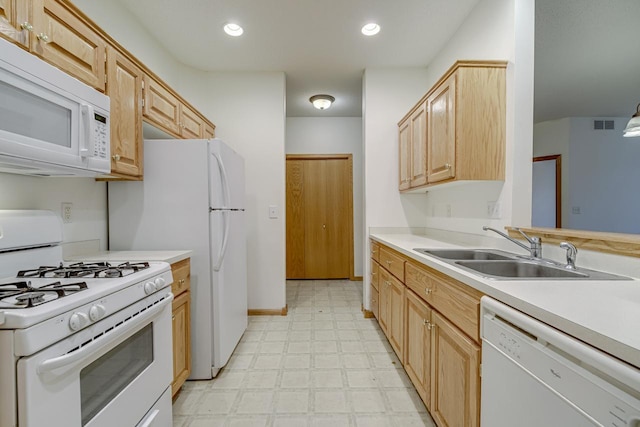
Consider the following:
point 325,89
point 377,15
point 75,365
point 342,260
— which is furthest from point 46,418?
point 342,260

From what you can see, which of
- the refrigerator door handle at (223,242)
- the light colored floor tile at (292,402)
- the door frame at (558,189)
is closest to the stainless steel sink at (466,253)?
the light colored floor tile at (292,402)

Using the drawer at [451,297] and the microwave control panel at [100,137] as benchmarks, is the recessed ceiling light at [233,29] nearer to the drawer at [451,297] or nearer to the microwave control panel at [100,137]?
the microwave control panel at [100,137]

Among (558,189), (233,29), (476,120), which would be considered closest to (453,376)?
(476,120)

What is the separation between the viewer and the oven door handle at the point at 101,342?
28.8 inches

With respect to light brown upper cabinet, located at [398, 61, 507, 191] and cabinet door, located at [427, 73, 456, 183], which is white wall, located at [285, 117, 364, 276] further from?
light brown upper cabinet, located at [398, 61, 507, 191]

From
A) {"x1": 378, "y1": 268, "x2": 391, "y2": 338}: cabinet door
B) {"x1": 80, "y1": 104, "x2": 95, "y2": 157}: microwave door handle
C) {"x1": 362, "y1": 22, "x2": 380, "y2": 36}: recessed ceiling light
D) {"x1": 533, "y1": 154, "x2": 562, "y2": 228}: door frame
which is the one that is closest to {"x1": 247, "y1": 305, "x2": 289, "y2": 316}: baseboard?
{"x1": 378, "y1": 268, "x2": 391, "y2": 338}: cabinet door

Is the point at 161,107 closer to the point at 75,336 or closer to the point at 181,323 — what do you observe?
the point at 181,323

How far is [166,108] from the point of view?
2.14 meters

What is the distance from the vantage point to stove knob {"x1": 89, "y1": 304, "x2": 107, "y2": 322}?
2.84 ft

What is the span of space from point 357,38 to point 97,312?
8.64 ft

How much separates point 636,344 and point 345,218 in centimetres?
407

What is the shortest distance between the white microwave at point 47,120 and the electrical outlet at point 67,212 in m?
0.31

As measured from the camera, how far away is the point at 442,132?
1.94 meters

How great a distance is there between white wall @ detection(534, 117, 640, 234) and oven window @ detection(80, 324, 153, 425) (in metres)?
5.51
